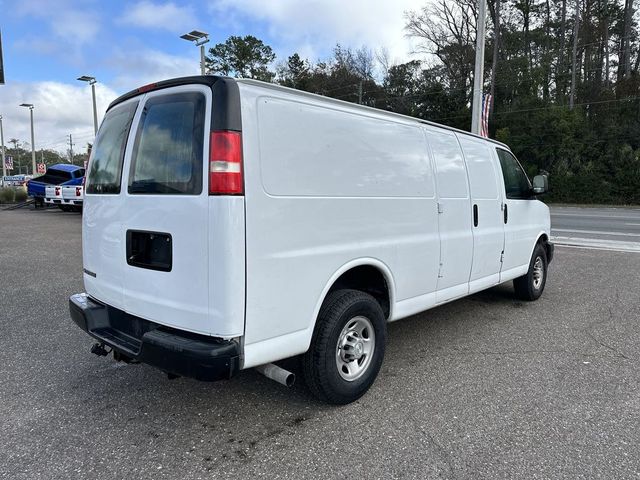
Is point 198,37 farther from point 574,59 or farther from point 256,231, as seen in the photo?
point 574,59

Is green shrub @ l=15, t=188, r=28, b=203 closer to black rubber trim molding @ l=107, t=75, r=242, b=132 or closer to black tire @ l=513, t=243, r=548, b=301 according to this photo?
black tire @ l=513, t=243, r=548, b=301

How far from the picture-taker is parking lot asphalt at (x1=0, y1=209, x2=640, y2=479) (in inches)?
107

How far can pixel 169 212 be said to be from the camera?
2.83 m

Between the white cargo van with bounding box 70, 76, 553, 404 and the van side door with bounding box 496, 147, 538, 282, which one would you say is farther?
the van side door with bounding box 496, 147, 538, 282

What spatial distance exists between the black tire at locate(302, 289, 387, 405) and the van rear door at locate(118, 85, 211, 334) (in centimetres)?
81

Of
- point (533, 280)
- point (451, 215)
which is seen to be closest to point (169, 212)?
point (451, 215)

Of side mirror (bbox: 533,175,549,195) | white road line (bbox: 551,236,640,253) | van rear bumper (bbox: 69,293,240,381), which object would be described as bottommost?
white road line (bbox: 551,236,640,253)

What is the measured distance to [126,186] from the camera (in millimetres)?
3184

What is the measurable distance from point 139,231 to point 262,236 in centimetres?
87

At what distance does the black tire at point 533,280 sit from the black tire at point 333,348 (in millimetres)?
3464

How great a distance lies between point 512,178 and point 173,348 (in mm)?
4476

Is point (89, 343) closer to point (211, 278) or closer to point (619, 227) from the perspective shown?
point (211, 278)

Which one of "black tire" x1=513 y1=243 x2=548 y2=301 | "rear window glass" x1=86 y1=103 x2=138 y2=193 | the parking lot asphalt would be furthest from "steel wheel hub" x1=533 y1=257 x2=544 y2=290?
"rear window glass" x1=86 y1=103 x2=138 y2=193

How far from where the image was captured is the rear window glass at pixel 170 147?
2.75 metres
